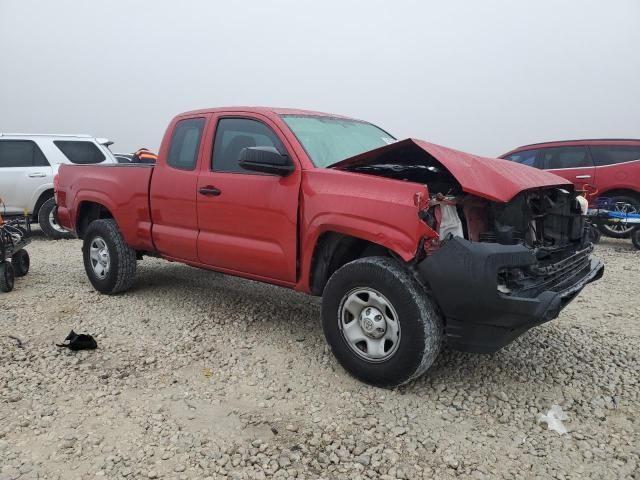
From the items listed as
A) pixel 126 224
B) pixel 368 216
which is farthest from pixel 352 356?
pixel 126 224

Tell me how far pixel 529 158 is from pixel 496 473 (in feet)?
27.9

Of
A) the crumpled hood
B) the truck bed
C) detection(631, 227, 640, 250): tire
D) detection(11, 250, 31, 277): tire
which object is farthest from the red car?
detection(11, 250, 31, 277): tire

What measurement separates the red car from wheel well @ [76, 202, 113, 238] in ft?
23.5

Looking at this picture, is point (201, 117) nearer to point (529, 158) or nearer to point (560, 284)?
point (560, 284)

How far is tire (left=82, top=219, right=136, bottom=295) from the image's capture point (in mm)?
5105

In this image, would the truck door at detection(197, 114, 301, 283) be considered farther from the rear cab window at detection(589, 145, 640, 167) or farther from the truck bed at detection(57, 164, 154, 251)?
the rear cab window at detection(589, 145, 640, 167)

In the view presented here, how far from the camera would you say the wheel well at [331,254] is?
3.50 metres

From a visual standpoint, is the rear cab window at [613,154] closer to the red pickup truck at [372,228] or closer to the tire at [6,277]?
the red pickup truck at [372,228]

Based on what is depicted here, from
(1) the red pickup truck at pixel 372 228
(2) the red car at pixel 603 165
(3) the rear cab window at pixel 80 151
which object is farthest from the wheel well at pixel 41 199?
(2) the red car at pixel 603 165

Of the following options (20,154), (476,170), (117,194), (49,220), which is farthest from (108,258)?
(20,154)

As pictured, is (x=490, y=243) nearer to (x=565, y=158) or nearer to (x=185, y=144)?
(x=185, y=144)

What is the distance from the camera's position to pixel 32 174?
899 centimetres

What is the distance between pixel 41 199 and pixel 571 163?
31.2ft

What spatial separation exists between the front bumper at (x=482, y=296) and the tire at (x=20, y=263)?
5.12 m
